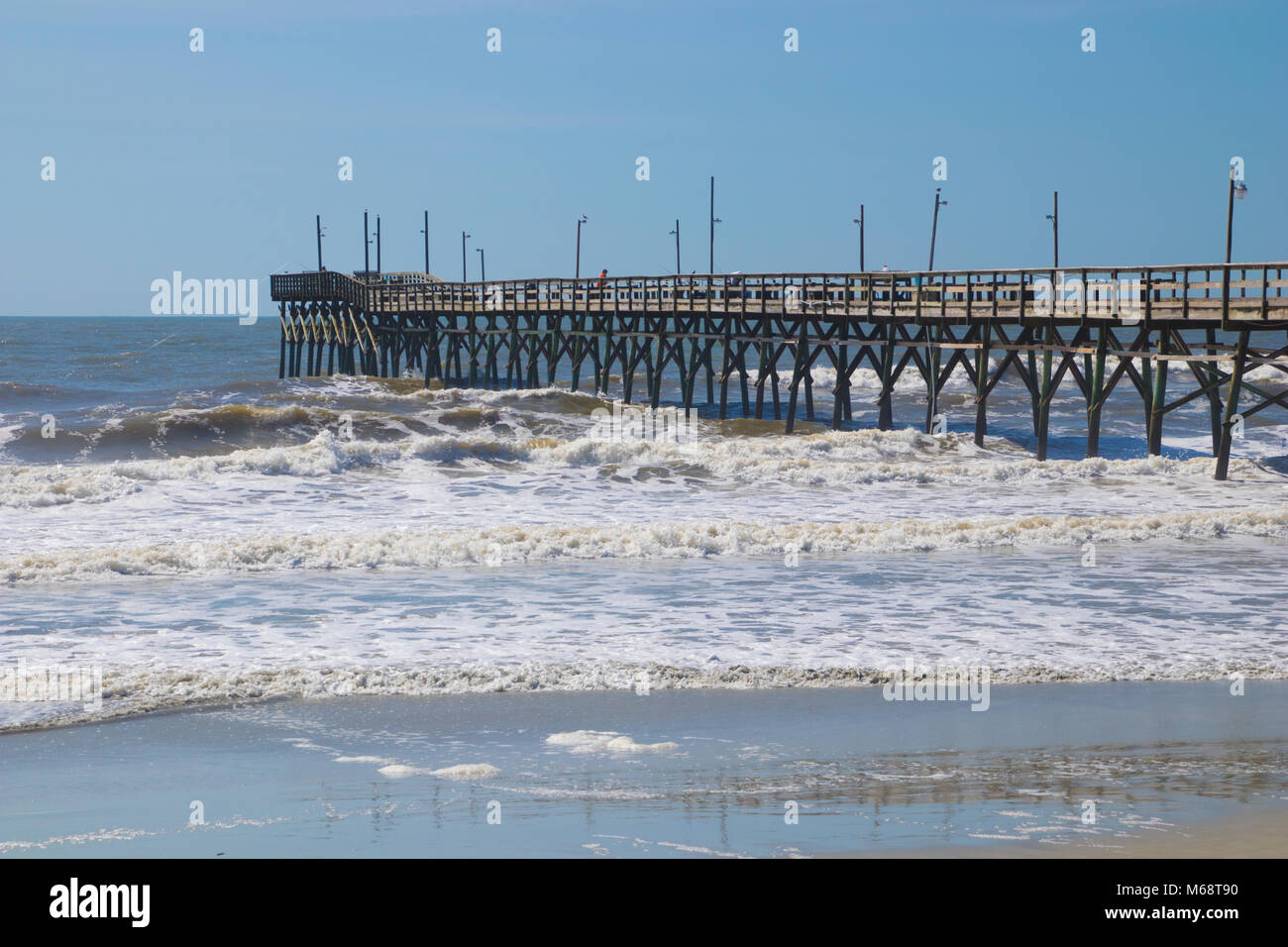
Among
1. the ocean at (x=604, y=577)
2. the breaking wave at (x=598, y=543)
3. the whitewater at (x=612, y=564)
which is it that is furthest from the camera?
the breaking wave at (x=598, y=543)

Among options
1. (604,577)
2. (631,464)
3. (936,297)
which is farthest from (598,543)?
(936,297)

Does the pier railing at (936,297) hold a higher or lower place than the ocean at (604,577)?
higher

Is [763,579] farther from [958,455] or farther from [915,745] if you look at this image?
[958,455]

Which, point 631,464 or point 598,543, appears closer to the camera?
point 598,543

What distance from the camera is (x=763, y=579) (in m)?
14.0

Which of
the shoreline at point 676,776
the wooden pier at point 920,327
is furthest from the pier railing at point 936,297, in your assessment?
the shoreline at point 676,776

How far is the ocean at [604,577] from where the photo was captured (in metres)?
9.31

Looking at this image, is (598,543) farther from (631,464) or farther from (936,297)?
(936,297)

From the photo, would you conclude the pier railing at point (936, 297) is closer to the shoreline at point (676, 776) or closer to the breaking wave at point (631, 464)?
the breaking wave at point (631, 464)

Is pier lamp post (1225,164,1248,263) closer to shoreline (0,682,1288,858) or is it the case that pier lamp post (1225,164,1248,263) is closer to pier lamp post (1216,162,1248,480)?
pier lamp post (1216,162,1248,480)

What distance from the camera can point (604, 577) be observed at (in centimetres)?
1427

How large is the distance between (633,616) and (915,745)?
4.52 metres
